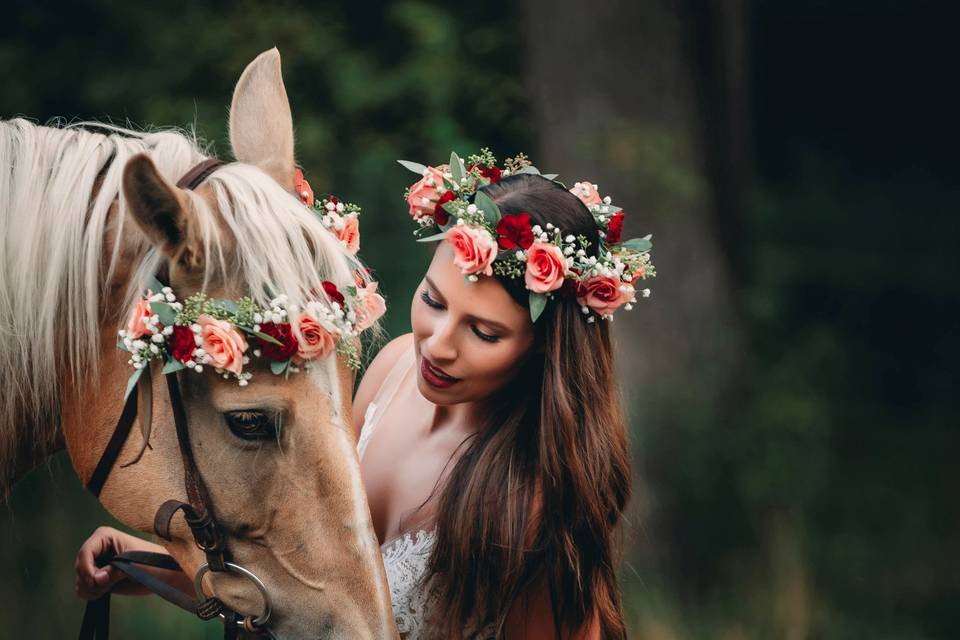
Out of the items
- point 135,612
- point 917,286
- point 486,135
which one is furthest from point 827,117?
point 135,612

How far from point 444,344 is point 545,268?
0.28 m

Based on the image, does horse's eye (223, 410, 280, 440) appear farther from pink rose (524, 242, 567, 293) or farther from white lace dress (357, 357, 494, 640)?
pink rose (524, 242, 567, 293)

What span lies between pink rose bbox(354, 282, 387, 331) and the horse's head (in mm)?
65

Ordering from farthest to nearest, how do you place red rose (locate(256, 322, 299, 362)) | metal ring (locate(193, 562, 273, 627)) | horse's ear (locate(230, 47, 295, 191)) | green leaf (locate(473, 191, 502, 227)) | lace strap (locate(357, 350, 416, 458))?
1. lace strap (locate(357, 350, 416, 458))
2. horse's ear (locate(230, 47, 295, 191))
3. green leaf (locate(473, 191, 502, 227))
4. metal ring (locate(193, 562, 273, 627))
5. red rose (locate(256, 322, 299, 362))

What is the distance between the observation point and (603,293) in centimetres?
222

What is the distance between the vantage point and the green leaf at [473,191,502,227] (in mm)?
2230

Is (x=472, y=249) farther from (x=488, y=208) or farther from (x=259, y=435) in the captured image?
(x=259, y=435)

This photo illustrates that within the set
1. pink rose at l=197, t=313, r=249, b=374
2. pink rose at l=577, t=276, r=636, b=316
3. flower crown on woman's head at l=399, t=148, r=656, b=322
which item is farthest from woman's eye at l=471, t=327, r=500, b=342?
pink rose at l=197, t=313, r=249, b=374

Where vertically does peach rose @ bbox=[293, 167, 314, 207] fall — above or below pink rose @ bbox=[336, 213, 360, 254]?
above

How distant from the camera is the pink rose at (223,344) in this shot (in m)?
1.87

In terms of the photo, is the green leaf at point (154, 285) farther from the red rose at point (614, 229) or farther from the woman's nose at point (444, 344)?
the red rose at point (614, 229)

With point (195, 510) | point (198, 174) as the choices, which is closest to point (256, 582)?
point (195, 510)

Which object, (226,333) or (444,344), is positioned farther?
(444,344)

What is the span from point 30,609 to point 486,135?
3.75 m
